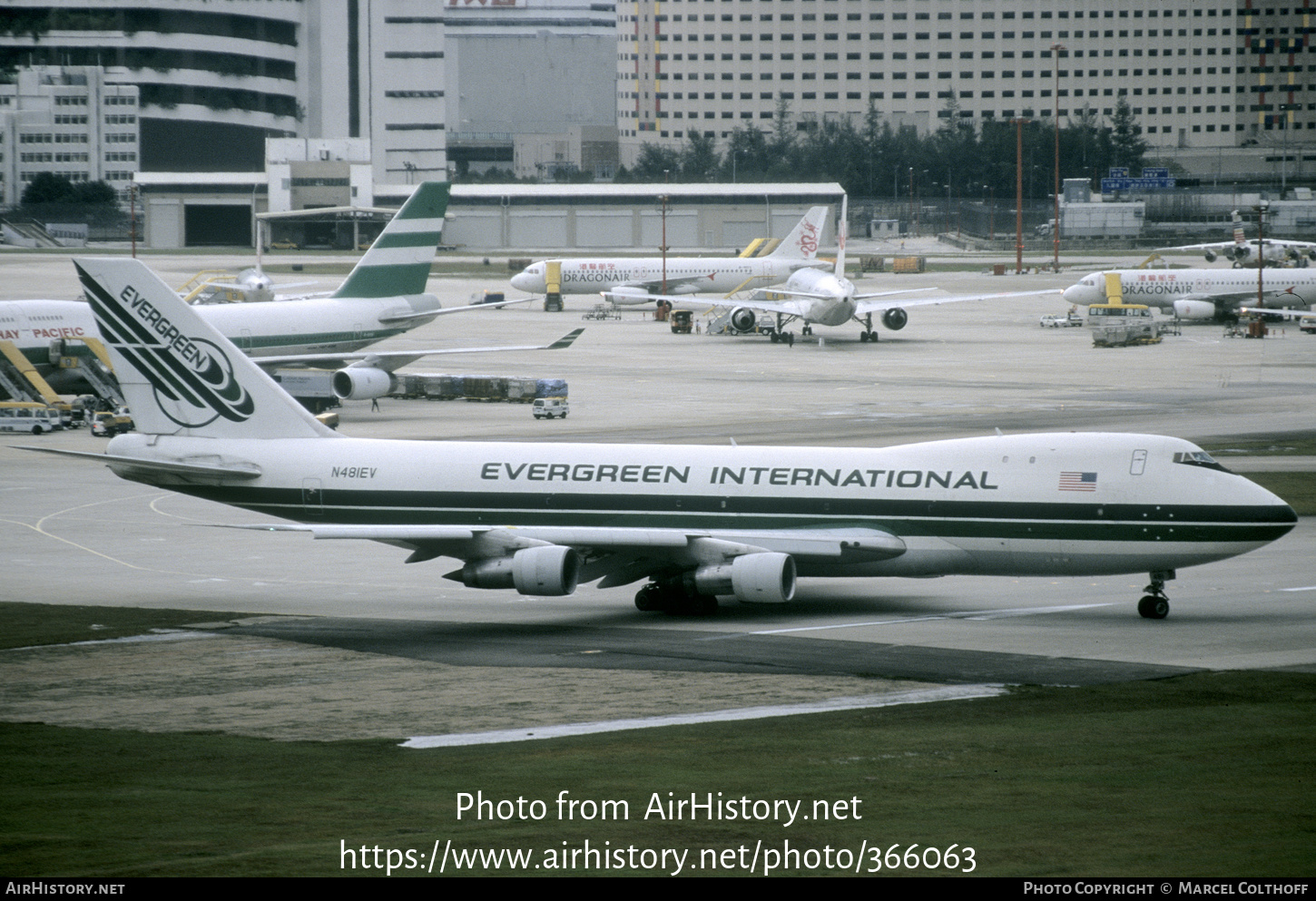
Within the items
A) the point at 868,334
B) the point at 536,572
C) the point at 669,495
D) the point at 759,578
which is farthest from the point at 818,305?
the point at 536,572

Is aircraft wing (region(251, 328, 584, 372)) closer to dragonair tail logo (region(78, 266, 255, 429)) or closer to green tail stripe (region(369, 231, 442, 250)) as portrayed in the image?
green tail stripe (region(369, 231, 442, 250))

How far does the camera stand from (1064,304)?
156m

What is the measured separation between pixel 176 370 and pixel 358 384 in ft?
120

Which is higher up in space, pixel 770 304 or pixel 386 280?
pixel 386 280

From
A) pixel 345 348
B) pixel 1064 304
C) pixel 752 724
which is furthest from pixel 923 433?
pixel 1064 304

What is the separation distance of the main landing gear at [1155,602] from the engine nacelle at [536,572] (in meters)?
13.5

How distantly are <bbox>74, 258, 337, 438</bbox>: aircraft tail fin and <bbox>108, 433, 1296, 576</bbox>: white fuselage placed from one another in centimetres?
54

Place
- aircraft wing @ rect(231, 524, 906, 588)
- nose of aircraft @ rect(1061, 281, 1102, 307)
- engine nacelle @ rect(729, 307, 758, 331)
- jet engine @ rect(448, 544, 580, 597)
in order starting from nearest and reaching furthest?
1. jet engine @ rect(448, 544, 580, 597)
2. aircraft wing @ rect(231, 524, 906, 588)
3. engine nacelle @ rect(729, 307, 758, 331)
4. nose of aircraft @ rect(1061, 281, 1102, 307)

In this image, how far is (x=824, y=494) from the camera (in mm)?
39406

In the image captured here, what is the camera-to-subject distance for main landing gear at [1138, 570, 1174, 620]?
38.0 metres

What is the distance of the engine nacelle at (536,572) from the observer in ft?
123

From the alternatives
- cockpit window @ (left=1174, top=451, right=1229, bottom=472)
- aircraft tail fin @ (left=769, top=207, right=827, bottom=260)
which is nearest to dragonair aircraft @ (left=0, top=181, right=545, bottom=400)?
cockpit window @ (left=1174, top=451, right=1229, bottom=472)

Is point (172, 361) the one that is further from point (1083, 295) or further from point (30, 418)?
point (1083, 295)
